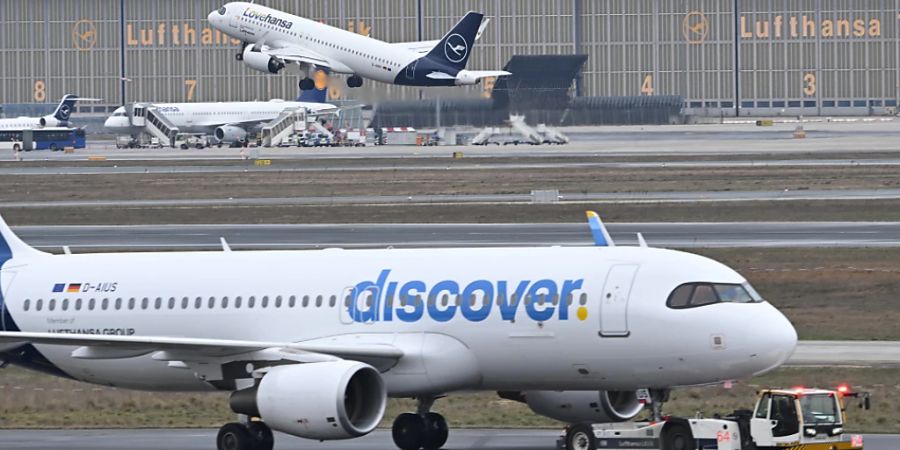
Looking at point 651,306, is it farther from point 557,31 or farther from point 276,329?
point 557,31

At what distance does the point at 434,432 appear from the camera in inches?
1210

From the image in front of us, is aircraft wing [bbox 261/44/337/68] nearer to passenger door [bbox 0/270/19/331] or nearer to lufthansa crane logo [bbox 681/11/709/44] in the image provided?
lufthansa crane logo [bbox 681/11/709/44]

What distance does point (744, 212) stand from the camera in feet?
257

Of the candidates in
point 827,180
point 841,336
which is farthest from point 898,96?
point 841,336

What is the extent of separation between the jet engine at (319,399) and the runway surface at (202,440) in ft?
11.8

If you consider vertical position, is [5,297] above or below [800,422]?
above

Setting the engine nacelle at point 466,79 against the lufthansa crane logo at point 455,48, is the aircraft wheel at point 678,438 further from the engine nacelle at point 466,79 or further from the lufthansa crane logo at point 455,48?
the lufthansa crane logo at point 455,48

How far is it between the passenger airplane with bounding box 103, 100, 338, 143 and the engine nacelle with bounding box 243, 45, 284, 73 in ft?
61.1

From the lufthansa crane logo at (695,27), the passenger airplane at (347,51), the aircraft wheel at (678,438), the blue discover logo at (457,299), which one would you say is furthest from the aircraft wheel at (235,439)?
the lufthansa crane logo at (695,27)

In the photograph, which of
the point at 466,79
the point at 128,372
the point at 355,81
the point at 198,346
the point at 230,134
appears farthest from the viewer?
the point at 230,134

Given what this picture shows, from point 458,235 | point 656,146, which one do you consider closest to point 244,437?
point 458,235

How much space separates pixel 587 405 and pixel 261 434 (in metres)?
5.58

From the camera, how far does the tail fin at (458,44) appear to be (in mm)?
144625

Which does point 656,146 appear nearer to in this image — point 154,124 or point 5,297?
point 154,124
